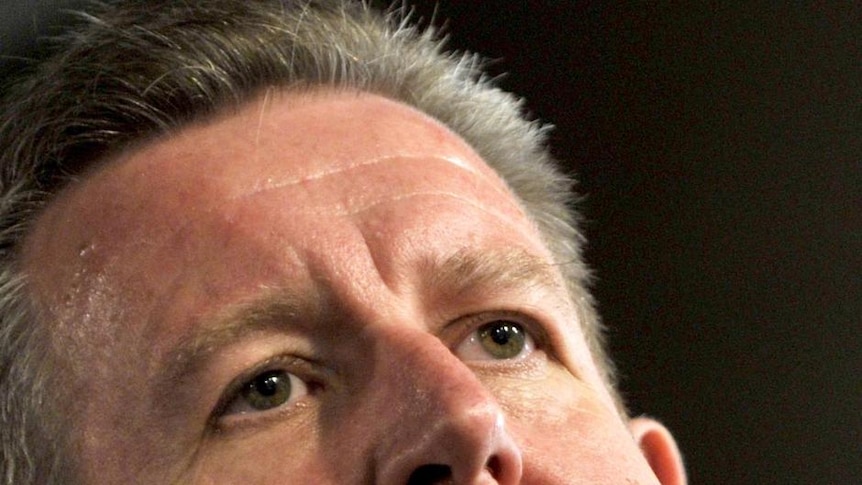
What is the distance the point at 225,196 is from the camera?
1.05 meters

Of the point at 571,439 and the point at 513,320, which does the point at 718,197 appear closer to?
the point at 513,320

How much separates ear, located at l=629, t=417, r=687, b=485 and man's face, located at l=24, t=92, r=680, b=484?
0.23 metres

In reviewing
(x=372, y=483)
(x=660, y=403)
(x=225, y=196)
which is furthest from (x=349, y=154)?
(x=660, y=403)

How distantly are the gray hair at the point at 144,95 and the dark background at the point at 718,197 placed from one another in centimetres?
26

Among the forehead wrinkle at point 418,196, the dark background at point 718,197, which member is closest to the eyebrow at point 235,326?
the forehead wrinkle at point 418,196

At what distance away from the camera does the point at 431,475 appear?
36.2 inches

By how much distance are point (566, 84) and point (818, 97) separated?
419 millimetres

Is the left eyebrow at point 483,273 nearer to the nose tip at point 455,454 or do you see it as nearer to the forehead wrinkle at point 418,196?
the forehead wrinkle at point 418,196

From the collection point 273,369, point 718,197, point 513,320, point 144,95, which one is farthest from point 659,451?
point 144,95

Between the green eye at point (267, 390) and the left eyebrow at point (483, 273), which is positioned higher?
the left eyebrow at point (483, 273)

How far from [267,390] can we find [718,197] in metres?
0.91

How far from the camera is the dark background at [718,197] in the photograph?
5.07 ft

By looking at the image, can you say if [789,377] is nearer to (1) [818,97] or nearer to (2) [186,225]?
(1) [818,97]

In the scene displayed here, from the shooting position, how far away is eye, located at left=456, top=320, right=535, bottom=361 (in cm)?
111
